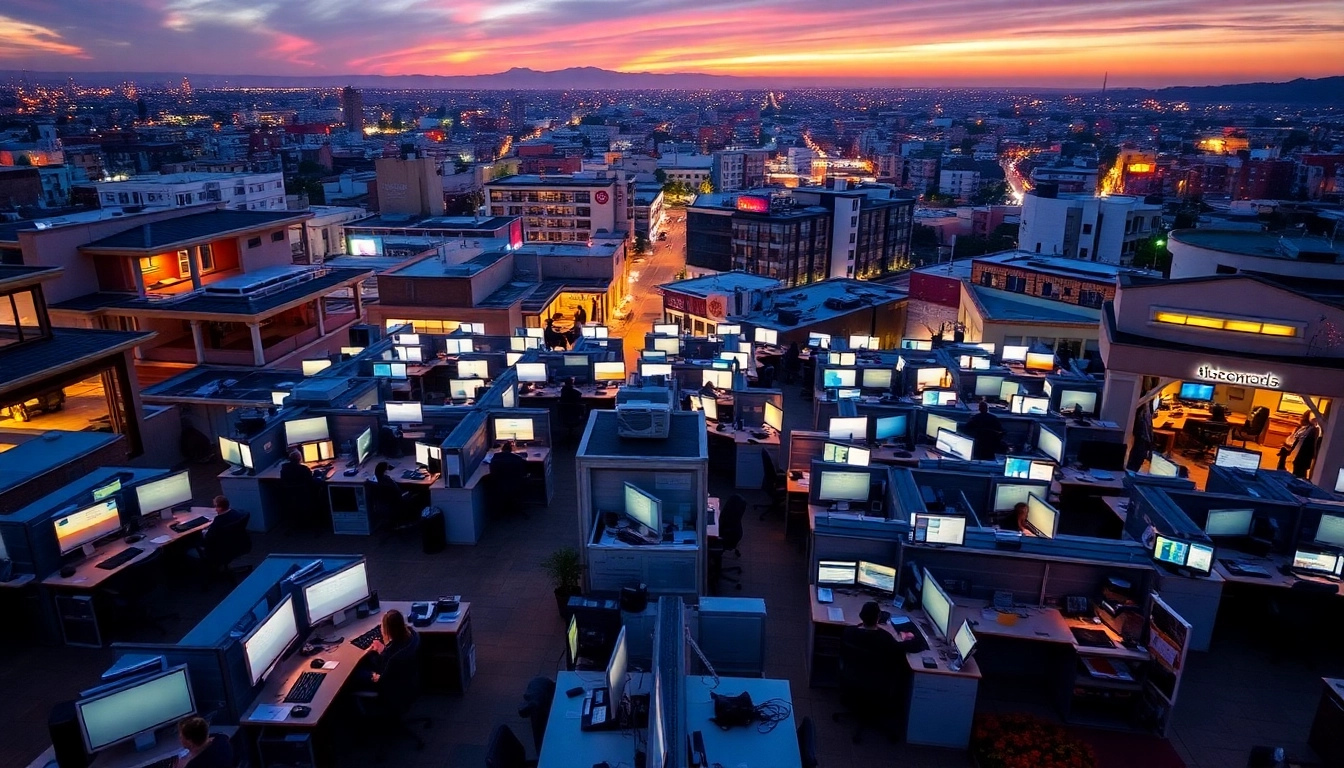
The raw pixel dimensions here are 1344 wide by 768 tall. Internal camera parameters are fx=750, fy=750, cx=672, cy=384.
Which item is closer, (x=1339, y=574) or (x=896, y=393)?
(x=1339, y=574)

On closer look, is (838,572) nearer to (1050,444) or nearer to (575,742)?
(575,742)

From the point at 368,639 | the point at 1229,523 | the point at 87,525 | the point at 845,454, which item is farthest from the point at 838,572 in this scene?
the point at 87,525

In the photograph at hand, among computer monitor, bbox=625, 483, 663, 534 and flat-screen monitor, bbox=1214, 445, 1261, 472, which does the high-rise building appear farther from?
flat-screen monitor, bbox=1214, 445, 1261, 472

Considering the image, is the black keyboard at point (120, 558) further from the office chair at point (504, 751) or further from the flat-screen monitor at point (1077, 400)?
the flat-screen monitor at point (1077, 400)

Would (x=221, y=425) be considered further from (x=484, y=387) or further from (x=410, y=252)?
(x=410, y=252)

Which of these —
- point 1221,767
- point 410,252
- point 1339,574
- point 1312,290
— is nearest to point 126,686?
point 1221,767
